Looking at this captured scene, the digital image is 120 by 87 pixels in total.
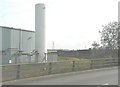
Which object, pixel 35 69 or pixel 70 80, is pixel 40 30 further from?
pixel 70 80

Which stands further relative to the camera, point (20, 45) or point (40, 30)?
point (20, 45)

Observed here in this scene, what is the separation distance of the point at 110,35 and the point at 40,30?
12.7 meters

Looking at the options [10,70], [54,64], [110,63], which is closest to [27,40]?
[110,63]

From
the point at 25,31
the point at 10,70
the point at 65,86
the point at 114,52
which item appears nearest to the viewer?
the point at 65,86

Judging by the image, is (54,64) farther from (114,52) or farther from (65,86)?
(114,52)

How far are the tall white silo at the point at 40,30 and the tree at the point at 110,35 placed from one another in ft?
35.2

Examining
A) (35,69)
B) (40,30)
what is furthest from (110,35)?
(35,69)

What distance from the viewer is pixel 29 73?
24.3 meters

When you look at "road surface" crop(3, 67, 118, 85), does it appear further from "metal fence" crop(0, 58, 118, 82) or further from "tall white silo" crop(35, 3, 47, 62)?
"tall white silo" crop(35, 3, 47, 62)

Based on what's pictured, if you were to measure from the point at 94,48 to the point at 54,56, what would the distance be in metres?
8.12

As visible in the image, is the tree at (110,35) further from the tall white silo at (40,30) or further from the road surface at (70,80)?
the road surface at (70,80)

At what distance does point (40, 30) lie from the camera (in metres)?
58.2

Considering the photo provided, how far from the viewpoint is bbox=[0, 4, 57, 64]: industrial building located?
187ft

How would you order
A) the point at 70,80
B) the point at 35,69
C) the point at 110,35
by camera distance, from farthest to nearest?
the point at 110,35 < the point at 35,69 < the point at 70,80
